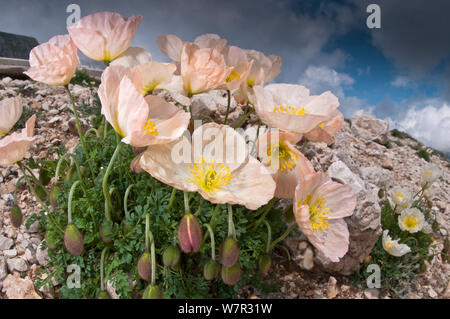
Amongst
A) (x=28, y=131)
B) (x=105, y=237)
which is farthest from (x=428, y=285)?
(x=28, y=131)

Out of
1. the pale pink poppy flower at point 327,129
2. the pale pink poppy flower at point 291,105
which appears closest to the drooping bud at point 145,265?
the pale pink poppy flower at point 291,105

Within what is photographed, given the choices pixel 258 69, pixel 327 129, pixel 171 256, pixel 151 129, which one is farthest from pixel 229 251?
pixel 258 69

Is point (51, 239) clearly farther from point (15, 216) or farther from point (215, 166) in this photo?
point (215, 166)

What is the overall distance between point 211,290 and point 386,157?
9.69 ft

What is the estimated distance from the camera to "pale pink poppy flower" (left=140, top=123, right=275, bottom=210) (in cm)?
126

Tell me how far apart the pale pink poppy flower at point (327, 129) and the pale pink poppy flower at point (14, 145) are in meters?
1.12

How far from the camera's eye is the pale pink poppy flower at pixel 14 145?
1.42m

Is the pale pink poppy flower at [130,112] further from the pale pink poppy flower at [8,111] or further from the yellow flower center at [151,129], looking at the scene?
the pale pink poppy flower at [8,111]

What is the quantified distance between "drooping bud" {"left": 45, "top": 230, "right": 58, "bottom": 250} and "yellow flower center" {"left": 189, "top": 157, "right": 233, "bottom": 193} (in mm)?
913

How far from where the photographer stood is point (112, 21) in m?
1.47


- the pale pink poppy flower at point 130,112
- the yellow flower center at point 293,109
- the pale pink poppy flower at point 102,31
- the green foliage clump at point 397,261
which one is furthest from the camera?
the green foliage clump at point 397,261

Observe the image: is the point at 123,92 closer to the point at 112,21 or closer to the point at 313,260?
the point at 112,21

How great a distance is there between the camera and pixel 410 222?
267 centimetres

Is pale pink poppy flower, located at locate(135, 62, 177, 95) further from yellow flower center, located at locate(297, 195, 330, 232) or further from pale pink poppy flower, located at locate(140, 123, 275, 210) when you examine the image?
yellow flower center, located at locate(297, 195, 330, 232)
